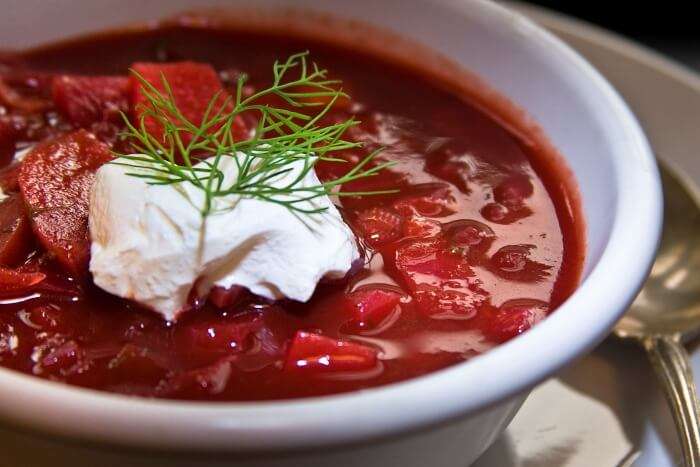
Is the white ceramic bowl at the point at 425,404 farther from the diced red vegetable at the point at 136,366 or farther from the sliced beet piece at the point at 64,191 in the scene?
the sliced beet piece at the point at 64,191

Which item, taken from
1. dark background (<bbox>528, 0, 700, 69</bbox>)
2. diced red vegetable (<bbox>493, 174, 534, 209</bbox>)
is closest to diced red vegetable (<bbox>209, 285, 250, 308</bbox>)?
diced red vegetable (<bbox>493, 174, 534, 209</bbox>)

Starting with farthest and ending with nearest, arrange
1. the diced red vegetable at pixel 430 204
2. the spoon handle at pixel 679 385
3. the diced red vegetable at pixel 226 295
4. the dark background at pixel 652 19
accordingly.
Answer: the dark background at pixel 652 19, the diced red vegetable at pixel 430 204, the spoon handle at pixel 679 385, the diced red vegetable at pixel 226 295

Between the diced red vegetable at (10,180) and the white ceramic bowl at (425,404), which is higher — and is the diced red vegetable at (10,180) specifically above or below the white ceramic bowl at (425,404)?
below

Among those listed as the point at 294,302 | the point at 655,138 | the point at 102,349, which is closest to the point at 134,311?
the point at 102,349

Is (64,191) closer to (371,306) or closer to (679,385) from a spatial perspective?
(371,306)

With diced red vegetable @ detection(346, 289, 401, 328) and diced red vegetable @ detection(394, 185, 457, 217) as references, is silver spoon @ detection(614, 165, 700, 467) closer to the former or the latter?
diced red vegetable @ detection(394, 185, 457, 217)

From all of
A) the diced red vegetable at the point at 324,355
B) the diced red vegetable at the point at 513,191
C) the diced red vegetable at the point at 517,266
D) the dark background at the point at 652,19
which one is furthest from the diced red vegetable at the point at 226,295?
the dark background at the point at 652,19
